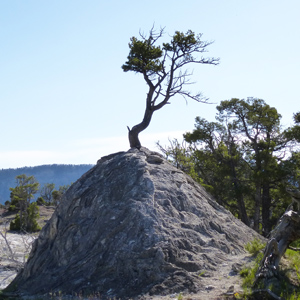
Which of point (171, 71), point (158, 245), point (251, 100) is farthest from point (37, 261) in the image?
point (251, 100)

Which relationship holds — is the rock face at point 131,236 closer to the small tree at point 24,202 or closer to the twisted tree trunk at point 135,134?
the twisted tree trunk at point 135,134

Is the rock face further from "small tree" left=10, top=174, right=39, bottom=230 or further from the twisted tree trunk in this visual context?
"small tree" left=10, top=174, right=39, bottom=230

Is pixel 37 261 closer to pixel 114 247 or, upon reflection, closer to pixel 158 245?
pixel 114 247

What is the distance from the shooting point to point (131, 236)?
8570 mm

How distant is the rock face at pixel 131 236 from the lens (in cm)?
792

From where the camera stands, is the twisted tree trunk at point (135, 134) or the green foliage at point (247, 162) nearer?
the twisted tree trunk at point (135, 134)

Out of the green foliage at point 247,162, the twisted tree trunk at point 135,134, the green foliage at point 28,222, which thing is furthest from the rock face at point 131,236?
the green foliage at point 28,222

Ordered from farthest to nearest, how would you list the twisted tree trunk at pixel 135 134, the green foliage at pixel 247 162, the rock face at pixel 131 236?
the green foliage at pixel 247 162, the twisted tree trunk at pixel 135 134, the rock face at pixel 131 236

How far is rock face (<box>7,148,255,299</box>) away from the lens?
26.0 feet

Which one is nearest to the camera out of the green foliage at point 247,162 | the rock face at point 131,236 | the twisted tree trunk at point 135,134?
the rock face at point 131,236

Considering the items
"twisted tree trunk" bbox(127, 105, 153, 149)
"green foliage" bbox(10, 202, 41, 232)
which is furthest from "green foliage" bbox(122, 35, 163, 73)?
"green foliage" bbox(10, 202, 41, 232)

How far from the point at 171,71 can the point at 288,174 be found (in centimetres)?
1008

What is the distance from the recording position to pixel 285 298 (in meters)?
6.54

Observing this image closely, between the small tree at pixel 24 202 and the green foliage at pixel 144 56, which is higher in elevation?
the green foliage at pixel 144 56
